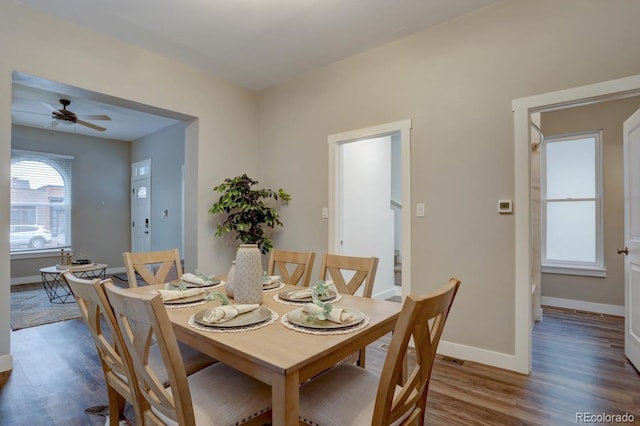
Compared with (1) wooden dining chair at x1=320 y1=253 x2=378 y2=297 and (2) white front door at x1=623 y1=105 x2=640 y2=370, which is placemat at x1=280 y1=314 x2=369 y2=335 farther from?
(2) white front door at x1=623 y1=105 x2=640 y2=370

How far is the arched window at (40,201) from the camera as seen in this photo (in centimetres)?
575

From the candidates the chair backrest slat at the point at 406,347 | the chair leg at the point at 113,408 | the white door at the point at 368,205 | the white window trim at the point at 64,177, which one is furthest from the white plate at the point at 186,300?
the white window trim at the point at 64,177

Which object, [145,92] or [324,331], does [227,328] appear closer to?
[324,331]

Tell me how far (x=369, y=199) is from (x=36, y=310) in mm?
4481

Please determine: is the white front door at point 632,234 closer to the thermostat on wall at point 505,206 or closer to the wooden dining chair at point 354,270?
the thermostat on wall at point 505,206

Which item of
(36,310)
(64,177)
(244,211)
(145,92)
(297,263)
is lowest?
(36,310)

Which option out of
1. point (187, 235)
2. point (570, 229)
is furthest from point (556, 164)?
point (187, 235)

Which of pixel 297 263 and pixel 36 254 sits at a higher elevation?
pixel 297 263

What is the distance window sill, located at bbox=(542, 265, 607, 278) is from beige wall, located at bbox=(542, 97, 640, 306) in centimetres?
5

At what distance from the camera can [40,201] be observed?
597 centimetres

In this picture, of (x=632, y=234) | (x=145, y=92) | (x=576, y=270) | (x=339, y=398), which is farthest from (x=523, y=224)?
(x=145, y=92)

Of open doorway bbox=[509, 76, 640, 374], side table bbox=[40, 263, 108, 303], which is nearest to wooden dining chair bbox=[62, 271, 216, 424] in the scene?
open doorway bbox=[509, 76, 640, 374]

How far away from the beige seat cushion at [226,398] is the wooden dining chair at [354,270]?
0.85 metres

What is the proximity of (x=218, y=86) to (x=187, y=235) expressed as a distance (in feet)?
6.03
